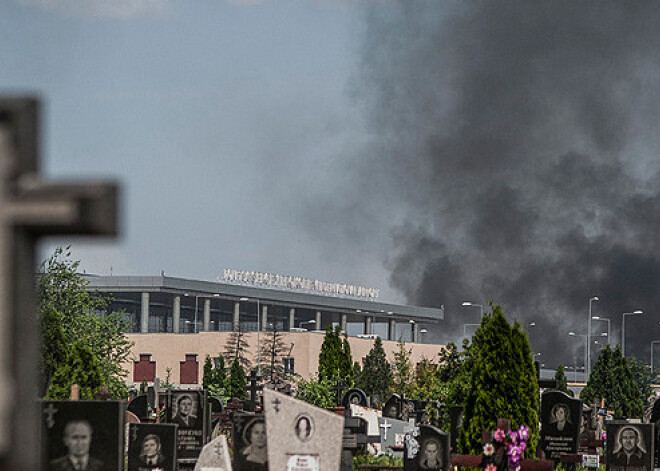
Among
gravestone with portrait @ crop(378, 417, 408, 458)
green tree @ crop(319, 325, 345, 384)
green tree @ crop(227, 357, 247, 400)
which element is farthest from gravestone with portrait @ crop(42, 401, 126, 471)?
green tree @ crop(319, 325, 345, 384)

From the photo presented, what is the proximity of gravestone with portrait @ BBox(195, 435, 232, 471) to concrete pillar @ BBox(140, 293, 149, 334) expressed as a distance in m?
98.4

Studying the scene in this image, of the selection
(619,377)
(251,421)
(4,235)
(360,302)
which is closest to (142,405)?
(251,421)

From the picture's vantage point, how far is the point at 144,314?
117375 millimetres

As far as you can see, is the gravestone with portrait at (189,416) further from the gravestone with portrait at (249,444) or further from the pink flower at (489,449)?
the pink flower at (489,449)

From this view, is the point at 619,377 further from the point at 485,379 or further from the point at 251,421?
the point at 251,421

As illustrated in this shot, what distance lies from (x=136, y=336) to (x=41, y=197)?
344 ft

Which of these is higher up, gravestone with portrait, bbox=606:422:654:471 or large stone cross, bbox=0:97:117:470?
large stone cross, bbox=0:97:117:470

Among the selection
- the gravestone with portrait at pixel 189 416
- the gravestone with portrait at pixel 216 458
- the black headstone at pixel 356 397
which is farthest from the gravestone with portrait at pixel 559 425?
the black headstone at pixel 356 397

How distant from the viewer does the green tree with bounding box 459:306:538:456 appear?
26219mm

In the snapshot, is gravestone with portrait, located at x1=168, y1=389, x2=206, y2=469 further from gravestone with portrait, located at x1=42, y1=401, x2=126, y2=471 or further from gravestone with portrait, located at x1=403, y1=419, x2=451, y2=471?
gravestone with portrait, located at x1=42, y1=401, x2=126, y2=471

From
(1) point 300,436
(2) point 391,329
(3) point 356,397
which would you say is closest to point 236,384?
(3) point 356,397

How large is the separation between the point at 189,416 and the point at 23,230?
81.3 feet

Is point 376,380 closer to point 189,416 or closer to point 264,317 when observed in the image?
point 189,416

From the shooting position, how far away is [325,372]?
70.6 metres
